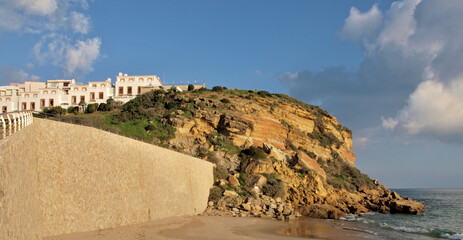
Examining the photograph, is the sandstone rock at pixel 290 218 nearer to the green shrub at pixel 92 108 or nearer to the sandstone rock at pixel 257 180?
the sandstone rock at pixel 257 180

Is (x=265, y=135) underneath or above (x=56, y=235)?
above

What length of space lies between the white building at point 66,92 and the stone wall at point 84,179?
Result: 37047mm

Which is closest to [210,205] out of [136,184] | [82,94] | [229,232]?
[229,232]

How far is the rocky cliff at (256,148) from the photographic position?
2870 centimetres

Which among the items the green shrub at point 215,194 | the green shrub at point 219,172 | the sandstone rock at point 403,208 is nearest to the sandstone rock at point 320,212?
the green shrub at point 219,172

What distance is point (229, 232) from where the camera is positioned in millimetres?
16078

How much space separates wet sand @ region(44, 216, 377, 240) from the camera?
39.2 ft

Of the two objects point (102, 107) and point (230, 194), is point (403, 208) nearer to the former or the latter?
point (230, 194)

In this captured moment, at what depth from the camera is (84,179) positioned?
37.9ft

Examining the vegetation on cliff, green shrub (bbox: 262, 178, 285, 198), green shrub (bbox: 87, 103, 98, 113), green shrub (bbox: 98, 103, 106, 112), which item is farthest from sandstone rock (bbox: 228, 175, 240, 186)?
green shrub (bbox: 87, 103, 98, 113)

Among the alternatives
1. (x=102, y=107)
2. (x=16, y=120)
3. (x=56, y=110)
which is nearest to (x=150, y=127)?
(x=102, y=107)

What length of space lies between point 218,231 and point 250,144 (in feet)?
64.7

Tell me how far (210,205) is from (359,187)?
2825cm

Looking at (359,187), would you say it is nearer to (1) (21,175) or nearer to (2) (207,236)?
(2) (207,236)
